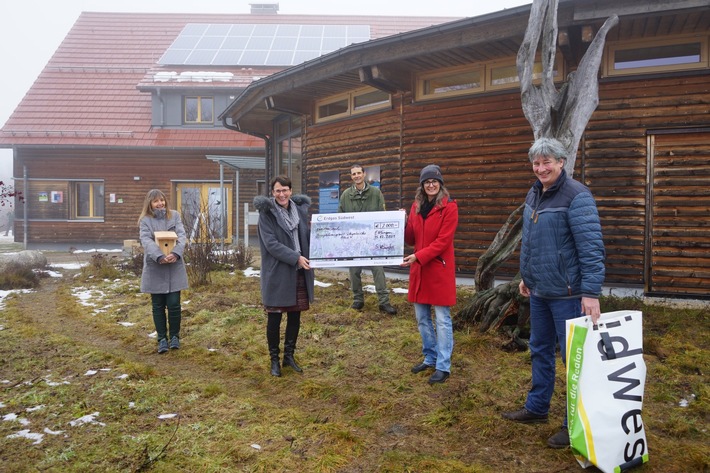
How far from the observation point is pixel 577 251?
120 inches

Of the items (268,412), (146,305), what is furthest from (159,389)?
(146,305)

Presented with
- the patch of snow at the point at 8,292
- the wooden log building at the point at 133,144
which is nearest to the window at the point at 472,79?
the patch of snow at the point at 8,292

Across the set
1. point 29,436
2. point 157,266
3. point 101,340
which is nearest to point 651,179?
point 157,266

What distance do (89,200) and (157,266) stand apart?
16117 millimetres

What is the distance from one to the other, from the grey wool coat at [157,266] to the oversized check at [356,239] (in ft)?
5.60

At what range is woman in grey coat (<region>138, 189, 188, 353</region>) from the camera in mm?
5289

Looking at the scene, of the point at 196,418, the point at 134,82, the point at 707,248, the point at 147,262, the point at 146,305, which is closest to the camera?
the point at 196,418

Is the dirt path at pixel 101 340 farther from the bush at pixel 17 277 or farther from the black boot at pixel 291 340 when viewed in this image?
the bush at pixel 17 277

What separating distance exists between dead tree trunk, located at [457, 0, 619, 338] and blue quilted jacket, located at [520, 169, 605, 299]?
226cm

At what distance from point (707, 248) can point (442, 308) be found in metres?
5.06

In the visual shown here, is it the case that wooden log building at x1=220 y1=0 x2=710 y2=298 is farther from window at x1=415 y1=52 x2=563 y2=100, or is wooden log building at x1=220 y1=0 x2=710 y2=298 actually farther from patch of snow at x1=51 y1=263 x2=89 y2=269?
patch of snow at x1=51 y1=263 x2=89 y2=269

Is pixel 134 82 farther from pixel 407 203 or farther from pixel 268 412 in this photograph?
pixel 268 412

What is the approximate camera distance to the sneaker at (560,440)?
312 centimetres

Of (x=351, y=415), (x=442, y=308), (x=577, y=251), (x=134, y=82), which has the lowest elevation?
(x=351, y=415)
